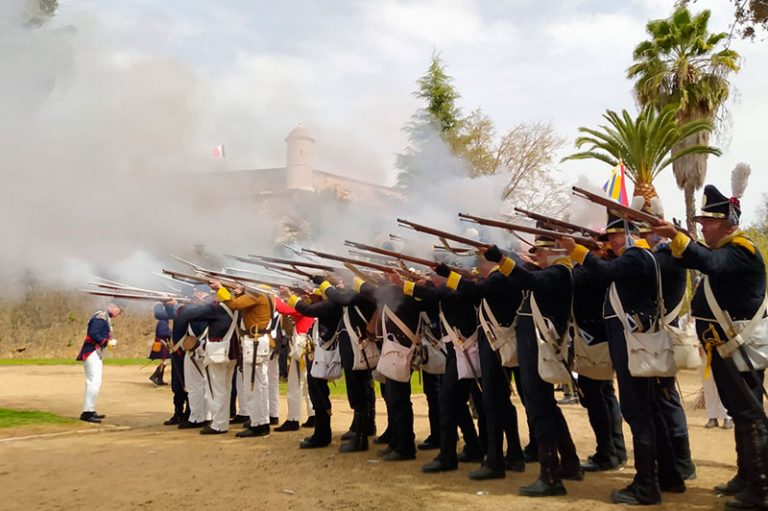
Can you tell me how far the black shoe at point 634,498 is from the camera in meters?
5.48

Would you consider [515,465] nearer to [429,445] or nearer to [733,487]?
[429,445]

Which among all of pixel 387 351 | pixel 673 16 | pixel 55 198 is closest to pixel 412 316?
pixel 387 351

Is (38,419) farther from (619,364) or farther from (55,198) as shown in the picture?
(619,364)

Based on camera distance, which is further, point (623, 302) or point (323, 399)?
point (323, 399)

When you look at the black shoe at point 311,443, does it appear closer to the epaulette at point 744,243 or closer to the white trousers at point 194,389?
the white trousers at point 194,389

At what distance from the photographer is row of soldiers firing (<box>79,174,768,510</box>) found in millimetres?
5293

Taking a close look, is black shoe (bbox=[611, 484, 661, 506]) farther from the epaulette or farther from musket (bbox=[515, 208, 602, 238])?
musket (bbox=[515, 208, 602, 238])

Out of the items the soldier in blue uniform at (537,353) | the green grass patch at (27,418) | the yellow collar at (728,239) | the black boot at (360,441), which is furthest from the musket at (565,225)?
the green grass patch at (27,418)

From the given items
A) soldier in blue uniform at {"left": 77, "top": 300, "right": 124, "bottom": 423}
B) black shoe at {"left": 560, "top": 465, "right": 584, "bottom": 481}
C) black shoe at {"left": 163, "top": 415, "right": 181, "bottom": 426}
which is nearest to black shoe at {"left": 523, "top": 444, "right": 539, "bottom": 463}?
black shoe at {"left": 560, "top": 465, "right": 584, "bottom": 481}

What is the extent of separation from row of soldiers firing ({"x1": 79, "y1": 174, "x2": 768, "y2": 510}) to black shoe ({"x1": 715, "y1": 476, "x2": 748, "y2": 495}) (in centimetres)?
2

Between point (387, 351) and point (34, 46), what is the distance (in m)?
5.26

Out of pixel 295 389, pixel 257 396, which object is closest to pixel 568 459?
pixel 257 396

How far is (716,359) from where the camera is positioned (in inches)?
211

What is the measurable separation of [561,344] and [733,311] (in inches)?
57.7
